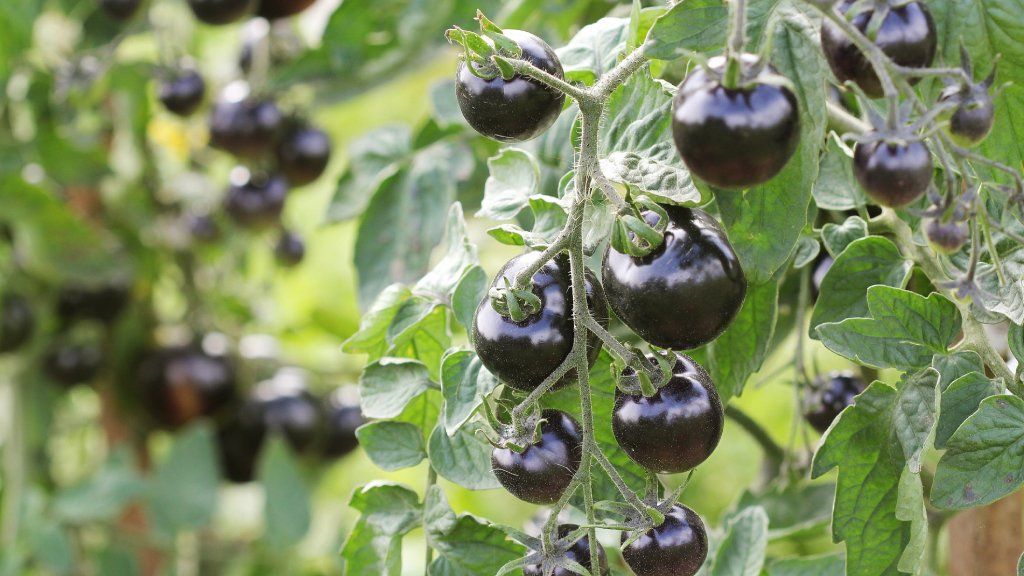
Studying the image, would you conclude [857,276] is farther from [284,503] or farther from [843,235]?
[284,503]

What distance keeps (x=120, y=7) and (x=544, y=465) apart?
0.92 meters

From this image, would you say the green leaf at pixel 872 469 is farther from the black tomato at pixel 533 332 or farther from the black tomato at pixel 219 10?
the black tomato at pixel 219 10

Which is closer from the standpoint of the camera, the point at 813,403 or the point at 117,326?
the point at 813,403

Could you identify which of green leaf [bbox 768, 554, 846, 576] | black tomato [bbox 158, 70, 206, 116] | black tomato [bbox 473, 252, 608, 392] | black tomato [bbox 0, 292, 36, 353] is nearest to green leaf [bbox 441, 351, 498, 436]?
black tomato [bbox 473, 252, 608, 392]

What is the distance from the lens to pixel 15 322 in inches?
50.9

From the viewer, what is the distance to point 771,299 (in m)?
0.52

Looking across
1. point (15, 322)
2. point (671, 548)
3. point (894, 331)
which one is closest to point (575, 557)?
point (671, 548)

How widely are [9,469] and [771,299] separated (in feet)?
3.82

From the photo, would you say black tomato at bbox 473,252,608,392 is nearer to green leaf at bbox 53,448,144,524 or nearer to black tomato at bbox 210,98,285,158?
black tomato at bbox 210,98,285,158

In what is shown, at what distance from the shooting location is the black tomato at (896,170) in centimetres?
36

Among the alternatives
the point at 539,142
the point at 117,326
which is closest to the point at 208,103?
the point at 117,326

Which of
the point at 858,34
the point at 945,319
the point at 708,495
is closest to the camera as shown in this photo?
the point at 858,34

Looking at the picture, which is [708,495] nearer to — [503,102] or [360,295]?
[360,295]

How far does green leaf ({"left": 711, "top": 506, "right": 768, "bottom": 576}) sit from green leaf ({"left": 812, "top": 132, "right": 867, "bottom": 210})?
18 cm
